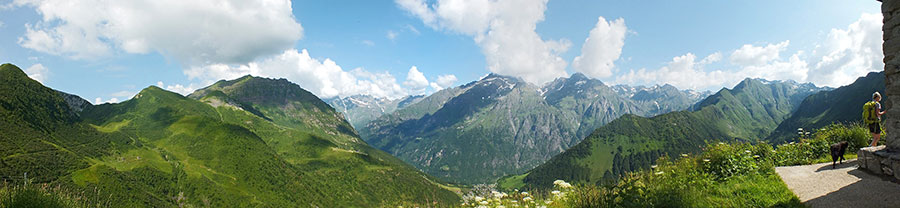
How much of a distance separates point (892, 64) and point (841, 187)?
15.1ft

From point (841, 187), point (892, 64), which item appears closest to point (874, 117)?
point (892, 64)

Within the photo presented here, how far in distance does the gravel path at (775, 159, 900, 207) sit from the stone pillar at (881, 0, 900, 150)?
1.54 meters

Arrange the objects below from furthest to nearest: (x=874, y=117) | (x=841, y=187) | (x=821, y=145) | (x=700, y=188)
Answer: (x=821, y=145) < (x=874, y=117) < (x=700, y=188) < (x=841, y=187)

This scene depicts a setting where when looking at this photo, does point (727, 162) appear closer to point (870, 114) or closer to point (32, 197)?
point (870, 114)

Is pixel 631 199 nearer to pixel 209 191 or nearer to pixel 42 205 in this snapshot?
pixel 42 205

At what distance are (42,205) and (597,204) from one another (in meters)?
11.9

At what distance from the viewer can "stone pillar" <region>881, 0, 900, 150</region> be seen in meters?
11.5

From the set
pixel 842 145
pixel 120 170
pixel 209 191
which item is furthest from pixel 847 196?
pixel 120 170

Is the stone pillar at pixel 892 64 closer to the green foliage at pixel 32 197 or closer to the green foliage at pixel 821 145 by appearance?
the green foliage at pixel 821 145

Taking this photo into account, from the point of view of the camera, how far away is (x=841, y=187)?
1095 cm

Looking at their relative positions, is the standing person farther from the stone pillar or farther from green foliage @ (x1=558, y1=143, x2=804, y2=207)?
green foliage @ (x1=558, y1=143, x2=804, y2=207)

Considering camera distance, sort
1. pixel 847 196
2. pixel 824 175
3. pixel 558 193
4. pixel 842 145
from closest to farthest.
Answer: pixel 847 196 < pixel 558 193 < pixel 824 175 < pixel 842 145

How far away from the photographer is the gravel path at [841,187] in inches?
380

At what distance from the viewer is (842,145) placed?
1343 cm
